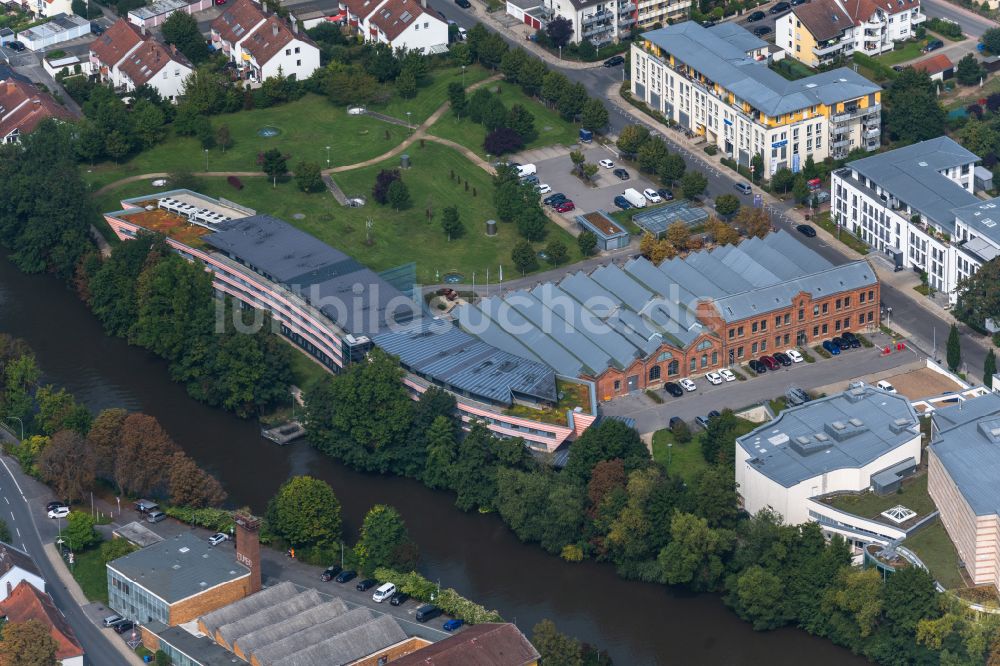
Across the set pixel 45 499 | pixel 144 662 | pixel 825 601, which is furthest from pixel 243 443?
pixel 825 601

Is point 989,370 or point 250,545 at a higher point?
point 250,545

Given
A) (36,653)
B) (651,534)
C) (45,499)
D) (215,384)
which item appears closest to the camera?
(36,653)

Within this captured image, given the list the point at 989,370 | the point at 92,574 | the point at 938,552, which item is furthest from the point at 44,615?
the point at 989,370

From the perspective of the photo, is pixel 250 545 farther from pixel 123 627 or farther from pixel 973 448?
pixel 973 448

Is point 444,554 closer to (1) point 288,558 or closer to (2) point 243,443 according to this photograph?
(1) point 288,558

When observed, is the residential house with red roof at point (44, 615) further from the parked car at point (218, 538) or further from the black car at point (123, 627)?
the parked car at point (218, 538)
